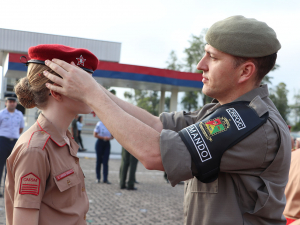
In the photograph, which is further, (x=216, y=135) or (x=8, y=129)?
(x=8, y=129)

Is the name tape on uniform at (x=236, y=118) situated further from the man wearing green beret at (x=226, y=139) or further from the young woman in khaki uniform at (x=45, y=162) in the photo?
the young woman in khaki uniform at (x=45, y=162)

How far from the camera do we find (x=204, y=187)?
1422 millimetres

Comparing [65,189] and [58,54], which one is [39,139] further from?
[58,54]

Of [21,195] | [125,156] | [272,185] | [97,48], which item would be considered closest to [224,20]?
→ [272,185]

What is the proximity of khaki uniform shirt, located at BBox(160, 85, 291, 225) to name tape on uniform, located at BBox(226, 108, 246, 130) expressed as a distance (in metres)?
0.06

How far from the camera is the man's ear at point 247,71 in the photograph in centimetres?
140

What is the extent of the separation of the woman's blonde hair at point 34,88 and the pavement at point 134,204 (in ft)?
11.4

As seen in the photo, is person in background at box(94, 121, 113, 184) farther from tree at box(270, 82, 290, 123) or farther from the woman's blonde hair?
tree at box(270, 82, 290, 123)

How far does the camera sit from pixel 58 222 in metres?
1.51

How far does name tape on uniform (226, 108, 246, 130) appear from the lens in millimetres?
1307

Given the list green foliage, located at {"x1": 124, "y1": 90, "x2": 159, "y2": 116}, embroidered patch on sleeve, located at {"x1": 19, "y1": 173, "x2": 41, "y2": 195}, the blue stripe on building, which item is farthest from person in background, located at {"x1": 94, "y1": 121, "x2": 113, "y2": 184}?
green foliage, located at {"x1": 124, "y1": 90, "x2": 159, "y2": 116}

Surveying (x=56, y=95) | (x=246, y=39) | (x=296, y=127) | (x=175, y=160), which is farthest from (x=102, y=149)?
(x=296, y=127)

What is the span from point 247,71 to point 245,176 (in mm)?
531

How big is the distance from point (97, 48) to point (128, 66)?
2.69m
